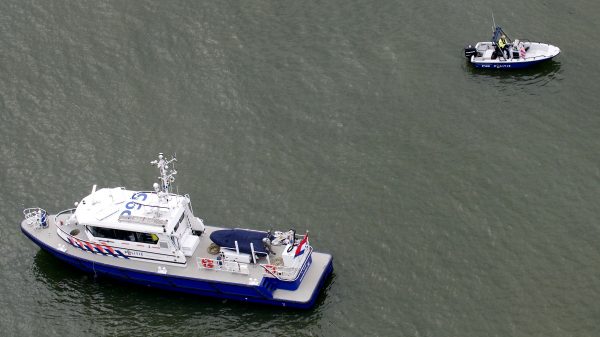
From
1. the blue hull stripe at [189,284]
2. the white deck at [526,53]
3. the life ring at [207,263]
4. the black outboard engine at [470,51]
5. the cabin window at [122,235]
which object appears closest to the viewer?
the blue hull stripe at [189,284]

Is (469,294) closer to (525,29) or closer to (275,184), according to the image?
(275,184)

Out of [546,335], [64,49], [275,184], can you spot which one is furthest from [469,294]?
[64,49]

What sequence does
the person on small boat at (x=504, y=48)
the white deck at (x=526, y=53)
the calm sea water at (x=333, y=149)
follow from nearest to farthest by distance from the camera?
the calm sea water at (x=333, y=149), the white deck at (x=526, y=53), the person on small boat at (x=504, y=48)

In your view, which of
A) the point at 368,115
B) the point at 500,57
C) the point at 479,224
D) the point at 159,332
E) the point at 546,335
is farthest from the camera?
the point at 500,57

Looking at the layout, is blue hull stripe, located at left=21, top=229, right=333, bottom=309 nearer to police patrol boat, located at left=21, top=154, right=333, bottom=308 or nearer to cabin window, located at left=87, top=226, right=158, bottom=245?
police patrol boat, located at left=21, top=154, right=333, bottom=308

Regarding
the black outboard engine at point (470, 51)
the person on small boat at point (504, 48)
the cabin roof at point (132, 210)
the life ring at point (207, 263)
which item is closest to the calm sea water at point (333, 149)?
the black outboard engine at point (470, 51)

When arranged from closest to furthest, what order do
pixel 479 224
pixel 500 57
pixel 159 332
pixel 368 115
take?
1. pixel 159 332
2. pixel 479 224
3. pixel 368 115
4. pixel 500 57

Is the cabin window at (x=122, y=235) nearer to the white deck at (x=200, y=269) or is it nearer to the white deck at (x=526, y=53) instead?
the white deck at (x=200, y=269)
